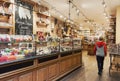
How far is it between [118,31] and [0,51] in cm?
728

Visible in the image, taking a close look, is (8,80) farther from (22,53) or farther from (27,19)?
(27,19)

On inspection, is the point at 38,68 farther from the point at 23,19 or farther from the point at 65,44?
the point at 23,19

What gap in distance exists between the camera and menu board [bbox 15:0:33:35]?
665 centimetres

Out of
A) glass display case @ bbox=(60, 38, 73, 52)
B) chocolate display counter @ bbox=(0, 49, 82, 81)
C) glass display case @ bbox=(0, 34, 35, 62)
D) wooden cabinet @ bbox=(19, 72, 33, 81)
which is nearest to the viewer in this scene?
chocolate display counter @ bbox=(0, 49, 82, 81)

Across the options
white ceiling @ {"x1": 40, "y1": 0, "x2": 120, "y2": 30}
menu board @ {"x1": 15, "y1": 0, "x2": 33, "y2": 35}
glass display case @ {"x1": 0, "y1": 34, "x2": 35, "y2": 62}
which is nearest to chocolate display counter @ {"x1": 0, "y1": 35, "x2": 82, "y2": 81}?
glass display case @ {"x1": 0, "y1": 34, "x2": 35, "y2": 62}

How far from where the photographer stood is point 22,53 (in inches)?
146

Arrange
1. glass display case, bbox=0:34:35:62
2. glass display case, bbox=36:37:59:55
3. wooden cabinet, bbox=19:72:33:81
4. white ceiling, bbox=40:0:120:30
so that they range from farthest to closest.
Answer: white ceiling, bbox=40:0:120:30
glass display case, bbox=36:37:59:55
wooden cabinet, bbox=19:72:33:81
glass display case, bbox=0:34:35:62

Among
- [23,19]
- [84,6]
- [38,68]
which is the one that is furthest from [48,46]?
[84,6]

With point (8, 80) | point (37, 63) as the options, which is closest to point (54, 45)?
point (37, 63)

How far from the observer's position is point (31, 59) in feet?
12.4

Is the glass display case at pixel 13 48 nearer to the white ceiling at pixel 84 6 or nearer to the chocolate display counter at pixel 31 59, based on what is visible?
the chocolate display counter at pixel 31 59

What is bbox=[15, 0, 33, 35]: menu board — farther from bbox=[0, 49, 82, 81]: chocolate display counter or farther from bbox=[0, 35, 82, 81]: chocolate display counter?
bbox=[0, 49, 82, 81]: chocolate display counter

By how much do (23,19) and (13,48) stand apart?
367cm

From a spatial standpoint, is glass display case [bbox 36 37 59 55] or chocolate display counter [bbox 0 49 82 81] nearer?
chocolate display counter [bbox 0 49 82 81]
